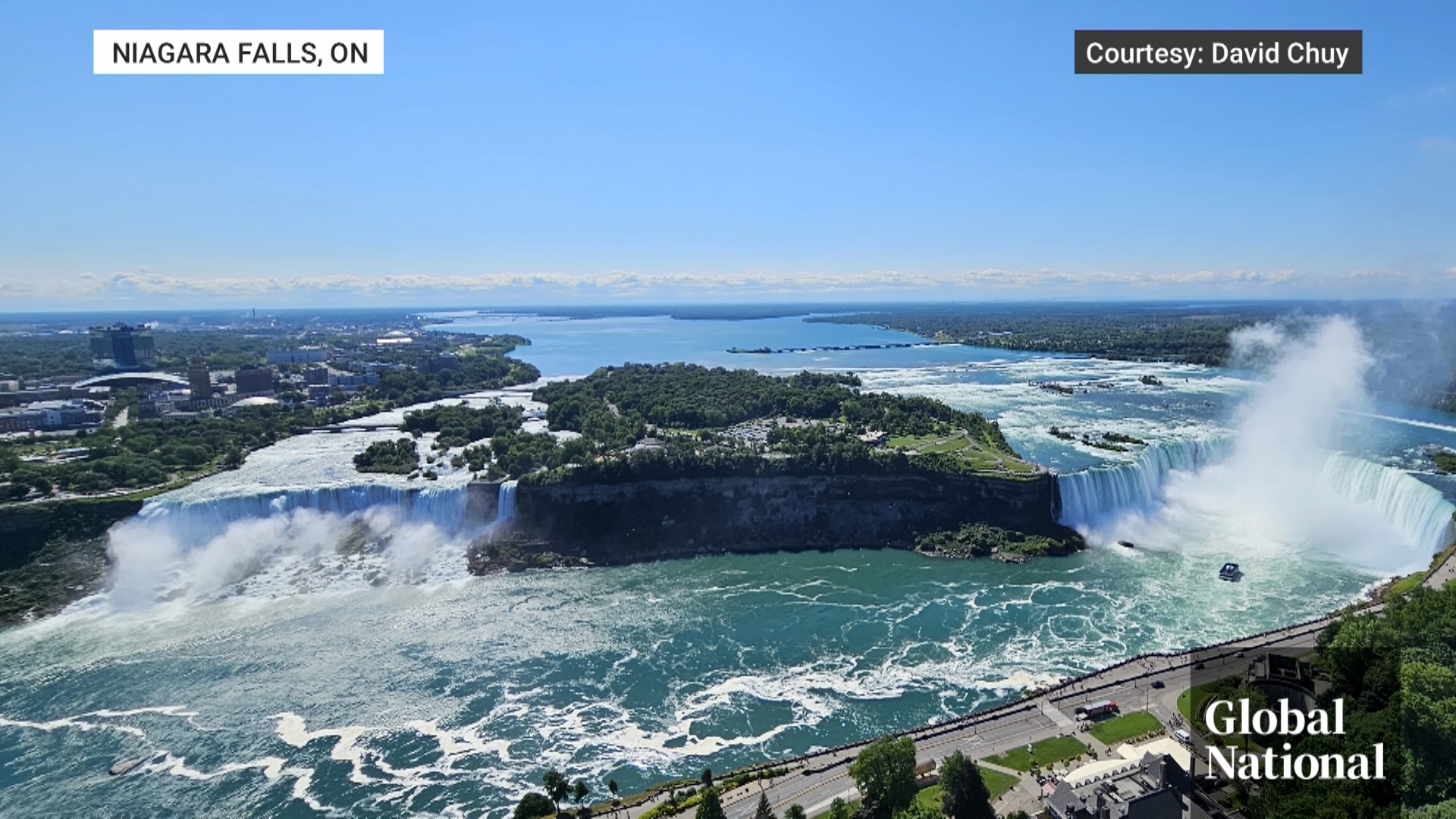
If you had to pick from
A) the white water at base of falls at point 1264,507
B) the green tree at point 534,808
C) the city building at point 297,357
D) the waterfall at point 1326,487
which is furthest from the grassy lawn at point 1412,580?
the city building at point 297,357

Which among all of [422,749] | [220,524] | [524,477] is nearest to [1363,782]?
[422,749]

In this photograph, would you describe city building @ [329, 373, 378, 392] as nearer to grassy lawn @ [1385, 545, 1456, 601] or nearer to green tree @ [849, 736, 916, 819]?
green tree @ [849, 736, 916, 819]

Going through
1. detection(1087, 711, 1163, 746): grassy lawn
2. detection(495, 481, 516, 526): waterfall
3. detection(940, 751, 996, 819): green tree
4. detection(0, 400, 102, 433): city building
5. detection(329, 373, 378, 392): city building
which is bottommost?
detection(1087, 711, 1163, 746): grassy lawn

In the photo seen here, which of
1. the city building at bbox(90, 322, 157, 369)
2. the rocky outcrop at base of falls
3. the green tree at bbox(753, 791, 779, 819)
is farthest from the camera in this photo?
the city building at bbox(90, 322, 157, 369)

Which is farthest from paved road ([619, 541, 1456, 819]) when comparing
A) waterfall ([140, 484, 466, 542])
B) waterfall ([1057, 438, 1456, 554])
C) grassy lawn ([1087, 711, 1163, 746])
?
waterfall ([140, 484, 466, 542])

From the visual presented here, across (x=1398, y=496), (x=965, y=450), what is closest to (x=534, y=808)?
(x=965, y=450)

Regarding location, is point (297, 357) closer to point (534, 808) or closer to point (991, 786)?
point (534, 808)

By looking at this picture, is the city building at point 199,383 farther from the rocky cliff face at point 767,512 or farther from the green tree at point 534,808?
the green tree at point 534,808
